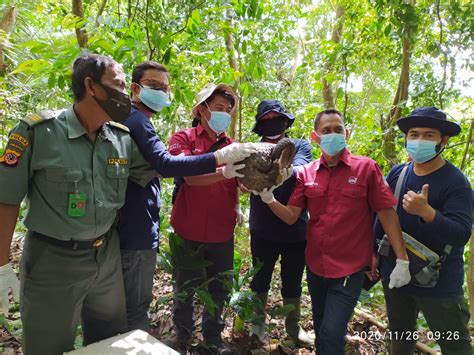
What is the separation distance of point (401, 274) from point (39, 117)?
8.21 feet

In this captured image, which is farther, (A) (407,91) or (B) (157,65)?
(A) (407,91)

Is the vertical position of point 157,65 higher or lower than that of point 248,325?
higher

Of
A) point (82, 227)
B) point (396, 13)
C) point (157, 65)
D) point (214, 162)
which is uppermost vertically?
point (396, 13)

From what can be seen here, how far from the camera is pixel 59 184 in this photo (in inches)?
76.3

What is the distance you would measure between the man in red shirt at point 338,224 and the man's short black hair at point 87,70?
4.32 ft

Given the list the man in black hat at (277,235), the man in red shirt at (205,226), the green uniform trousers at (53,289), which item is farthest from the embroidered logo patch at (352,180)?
the green uniform trousers at (53,289)

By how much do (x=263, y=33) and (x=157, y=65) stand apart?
4281mm

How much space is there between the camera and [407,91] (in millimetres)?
5363

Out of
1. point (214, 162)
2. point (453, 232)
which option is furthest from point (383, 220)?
point (214, 162)

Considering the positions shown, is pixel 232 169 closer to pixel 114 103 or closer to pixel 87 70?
pixel 114 103

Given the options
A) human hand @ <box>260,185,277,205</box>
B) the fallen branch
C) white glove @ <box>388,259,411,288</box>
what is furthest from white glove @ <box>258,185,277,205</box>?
the fallen branch

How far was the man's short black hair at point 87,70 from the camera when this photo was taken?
2.03m

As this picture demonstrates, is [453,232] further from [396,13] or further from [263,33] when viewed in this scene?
[263,33]

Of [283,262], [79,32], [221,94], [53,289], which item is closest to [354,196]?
[283,262]
